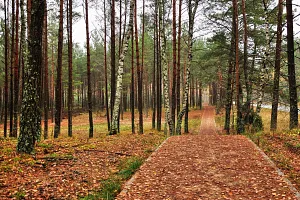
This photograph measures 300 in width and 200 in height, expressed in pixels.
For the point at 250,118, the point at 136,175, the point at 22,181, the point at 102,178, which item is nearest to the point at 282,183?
the point at 136,175

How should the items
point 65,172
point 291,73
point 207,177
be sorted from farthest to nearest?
1. point 291,73
2. point 65,172
3. point 207,177

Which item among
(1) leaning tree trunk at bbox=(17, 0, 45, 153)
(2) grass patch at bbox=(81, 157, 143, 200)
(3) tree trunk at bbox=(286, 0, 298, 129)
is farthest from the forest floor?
(3) tree trunk at bbox=(286, 0, 298, 129)

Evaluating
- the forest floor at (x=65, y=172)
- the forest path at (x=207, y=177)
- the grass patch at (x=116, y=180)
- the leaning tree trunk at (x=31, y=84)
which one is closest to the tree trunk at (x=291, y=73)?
the forest path at (x=207, y=177)

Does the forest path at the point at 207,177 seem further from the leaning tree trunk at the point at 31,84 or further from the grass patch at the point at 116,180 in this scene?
the leaning tree trunk at the point at 31,84

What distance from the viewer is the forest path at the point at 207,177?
17.0ft

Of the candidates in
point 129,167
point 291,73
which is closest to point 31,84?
point 129,167

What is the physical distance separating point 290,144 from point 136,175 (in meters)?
6.35

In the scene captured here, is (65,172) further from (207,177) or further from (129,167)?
(207,177)

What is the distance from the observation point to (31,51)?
747 cm

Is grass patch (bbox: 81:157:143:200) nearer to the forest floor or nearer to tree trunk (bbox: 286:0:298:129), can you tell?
the forest floor

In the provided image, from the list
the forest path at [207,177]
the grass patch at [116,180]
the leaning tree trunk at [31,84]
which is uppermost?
the leaning tree trunk at [31,84]

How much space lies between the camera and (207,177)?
20.4 ft

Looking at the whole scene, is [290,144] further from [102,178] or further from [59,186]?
[59,186]

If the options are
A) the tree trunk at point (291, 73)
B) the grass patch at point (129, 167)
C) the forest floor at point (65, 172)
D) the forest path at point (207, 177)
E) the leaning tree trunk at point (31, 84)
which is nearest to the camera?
the forest path at point (207, 177)
